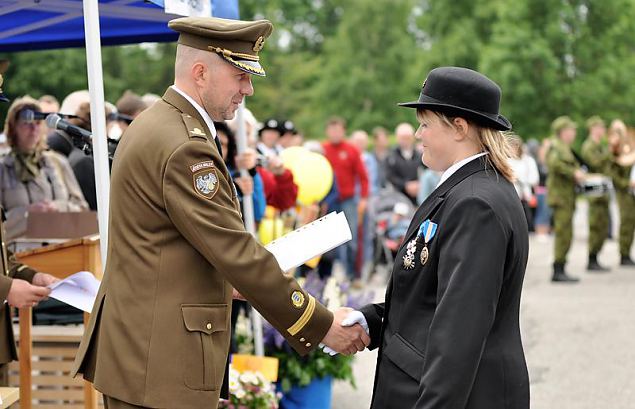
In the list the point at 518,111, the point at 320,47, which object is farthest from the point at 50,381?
the point at 320,47

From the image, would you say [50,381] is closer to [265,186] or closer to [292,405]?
[292,405]

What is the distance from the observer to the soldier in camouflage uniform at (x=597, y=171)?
1436 cm

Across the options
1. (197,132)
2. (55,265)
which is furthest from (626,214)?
(197,132)

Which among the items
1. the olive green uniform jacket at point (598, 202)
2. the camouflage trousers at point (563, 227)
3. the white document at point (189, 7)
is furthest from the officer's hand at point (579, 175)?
the white document at point (189, 7)

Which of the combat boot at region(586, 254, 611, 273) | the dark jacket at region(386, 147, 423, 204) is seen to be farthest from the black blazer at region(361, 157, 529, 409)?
the combat boot at region(586, 254, 611, 273)

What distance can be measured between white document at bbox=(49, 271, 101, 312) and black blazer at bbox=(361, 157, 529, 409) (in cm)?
155

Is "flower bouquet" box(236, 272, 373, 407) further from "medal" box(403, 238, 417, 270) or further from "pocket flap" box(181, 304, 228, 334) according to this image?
"medal" box(403, 238, 417, 270)

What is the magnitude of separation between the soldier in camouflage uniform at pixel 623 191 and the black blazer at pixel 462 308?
11868 mm

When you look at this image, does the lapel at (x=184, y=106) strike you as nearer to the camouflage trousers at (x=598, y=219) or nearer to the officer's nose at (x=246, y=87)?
the officer's nose at (x=246, y=87)

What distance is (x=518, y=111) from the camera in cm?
3816

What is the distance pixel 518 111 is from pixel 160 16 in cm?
3396

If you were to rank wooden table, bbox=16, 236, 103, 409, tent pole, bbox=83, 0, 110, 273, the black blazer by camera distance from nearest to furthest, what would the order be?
the black blazer
tent pole, bbox=83, 0, 110, 273
wooden table, bbox=16, 236, 103, 409

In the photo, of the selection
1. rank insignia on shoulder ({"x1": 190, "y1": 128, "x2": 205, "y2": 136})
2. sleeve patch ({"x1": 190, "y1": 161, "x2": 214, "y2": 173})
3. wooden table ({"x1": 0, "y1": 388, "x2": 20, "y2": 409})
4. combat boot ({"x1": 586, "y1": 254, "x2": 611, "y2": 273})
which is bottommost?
combat boot ({"x1": 586, "y1": 254, "x2": 611, "y2": 273})

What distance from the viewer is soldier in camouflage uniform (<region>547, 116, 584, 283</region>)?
13.0m
